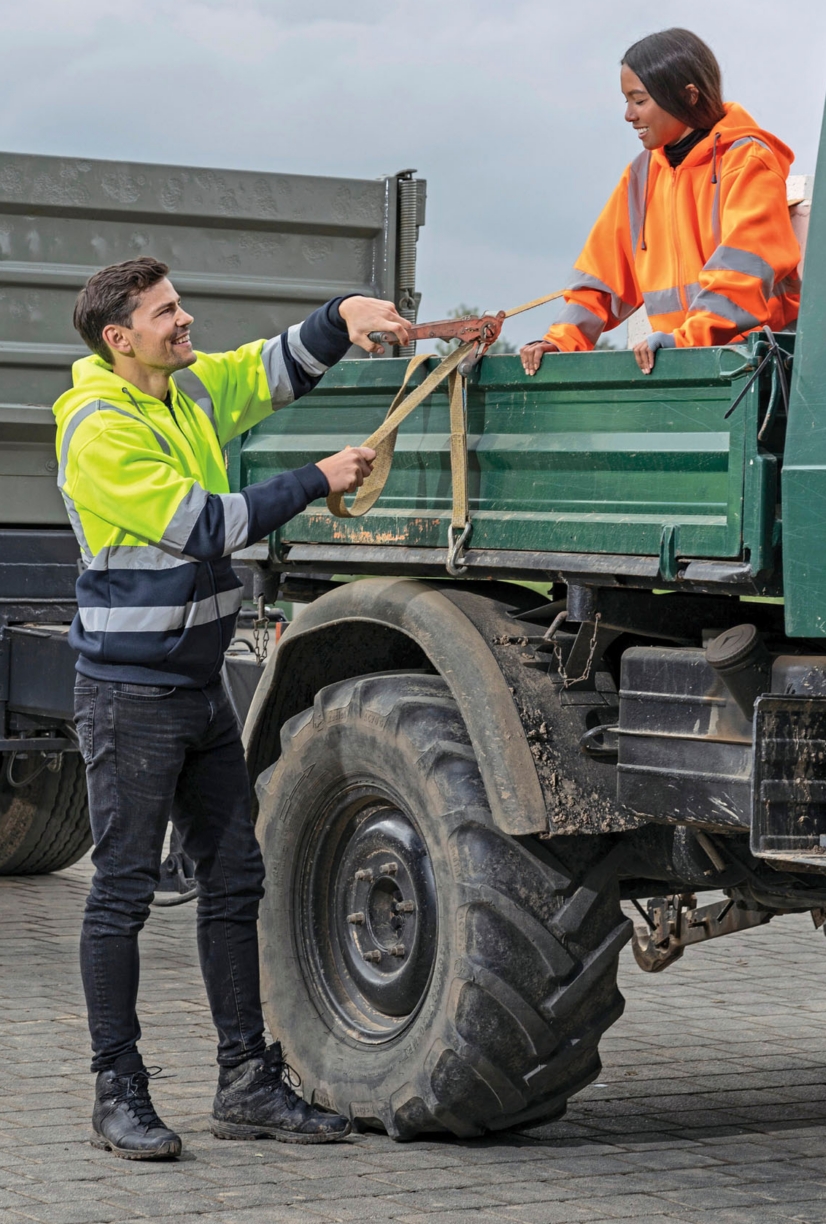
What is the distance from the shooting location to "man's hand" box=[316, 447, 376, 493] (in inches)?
175

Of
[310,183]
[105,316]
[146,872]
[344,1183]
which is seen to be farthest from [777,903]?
[310,183]

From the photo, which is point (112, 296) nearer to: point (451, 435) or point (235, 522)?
point (235, 522)

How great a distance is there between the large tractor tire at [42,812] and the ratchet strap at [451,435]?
3.63 metres

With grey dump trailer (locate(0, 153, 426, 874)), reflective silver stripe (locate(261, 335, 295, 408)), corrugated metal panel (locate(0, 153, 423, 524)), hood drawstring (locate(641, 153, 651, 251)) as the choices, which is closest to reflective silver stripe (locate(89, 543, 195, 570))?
reflective silver stripe (locate(261, 335, 295, 408))

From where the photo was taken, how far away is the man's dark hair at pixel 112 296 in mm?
4590

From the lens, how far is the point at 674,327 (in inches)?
183

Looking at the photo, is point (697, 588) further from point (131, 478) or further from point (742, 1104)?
point (742, 1104)

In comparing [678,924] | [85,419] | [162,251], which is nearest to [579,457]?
[85,419]

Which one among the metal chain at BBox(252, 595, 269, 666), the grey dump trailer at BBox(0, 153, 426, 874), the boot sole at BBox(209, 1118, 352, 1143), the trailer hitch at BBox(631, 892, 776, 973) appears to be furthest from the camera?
the grey dump trailer at BBox(0, 153, 426, 874)

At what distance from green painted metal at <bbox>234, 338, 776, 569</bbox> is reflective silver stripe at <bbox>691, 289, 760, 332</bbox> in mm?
246

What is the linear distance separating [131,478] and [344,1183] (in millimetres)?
1599

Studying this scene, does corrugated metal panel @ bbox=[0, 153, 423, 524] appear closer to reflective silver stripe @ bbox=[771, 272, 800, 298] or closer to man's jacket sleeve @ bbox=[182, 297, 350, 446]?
man's jacket sleeve @ bbox=[182, 297, 350, 446]

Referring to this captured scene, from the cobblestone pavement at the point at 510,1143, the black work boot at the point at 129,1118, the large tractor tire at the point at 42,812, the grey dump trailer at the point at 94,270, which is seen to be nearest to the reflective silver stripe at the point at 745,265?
the cobblestone pavement at the point at 510,1143

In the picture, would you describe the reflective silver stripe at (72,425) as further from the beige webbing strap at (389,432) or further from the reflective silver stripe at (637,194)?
the reflective silver stripe at (637,194)
